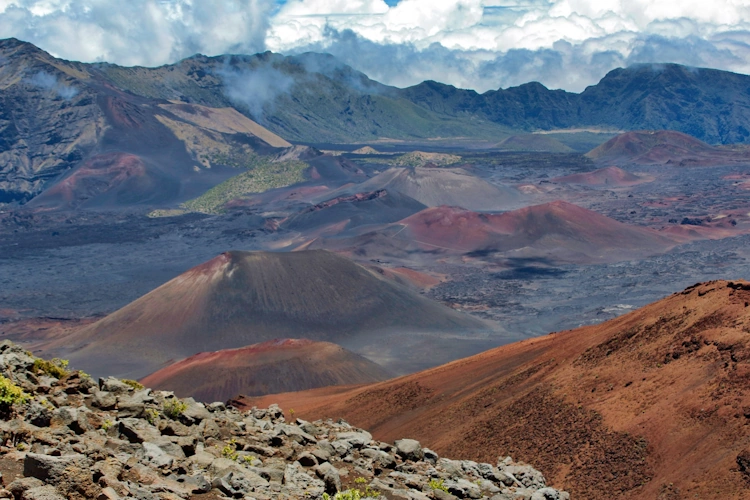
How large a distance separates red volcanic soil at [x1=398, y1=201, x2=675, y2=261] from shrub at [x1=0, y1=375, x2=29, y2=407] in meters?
89.2

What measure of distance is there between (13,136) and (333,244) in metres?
95.0

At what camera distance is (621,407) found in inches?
805

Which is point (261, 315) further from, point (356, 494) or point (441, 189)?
point (441, 189)

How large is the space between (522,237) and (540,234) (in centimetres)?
248

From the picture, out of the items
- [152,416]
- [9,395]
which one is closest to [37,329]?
[152,416]

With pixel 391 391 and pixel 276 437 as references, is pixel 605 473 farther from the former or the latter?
pixel 391 391

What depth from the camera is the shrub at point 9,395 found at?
12.0 metres

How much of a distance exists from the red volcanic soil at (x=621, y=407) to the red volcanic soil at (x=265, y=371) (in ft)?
53.6

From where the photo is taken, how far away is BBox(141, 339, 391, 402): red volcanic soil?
44781 millimetres

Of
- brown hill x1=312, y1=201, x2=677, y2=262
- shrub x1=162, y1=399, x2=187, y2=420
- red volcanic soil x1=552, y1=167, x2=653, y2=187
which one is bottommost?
brown hill x1=312, y1=201, x2=677, y2=262

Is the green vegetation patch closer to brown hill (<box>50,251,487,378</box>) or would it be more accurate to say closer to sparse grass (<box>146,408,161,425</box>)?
brown hill (<box>50,251,487,378</box>)

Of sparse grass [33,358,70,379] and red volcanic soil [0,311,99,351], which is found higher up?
sparse grass [33,358,70,379]

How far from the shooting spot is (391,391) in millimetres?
30484

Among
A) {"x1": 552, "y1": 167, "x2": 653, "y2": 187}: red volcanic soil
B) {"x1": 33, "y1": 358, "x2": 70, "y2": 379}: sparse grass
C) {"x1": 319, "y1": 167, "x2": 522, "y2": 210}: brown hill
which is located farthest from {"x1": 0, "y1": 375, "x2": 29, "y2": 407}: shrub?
{"x1": 552, "y1": 167, "x2": 653, "y2": 187}: red volcanic soil
